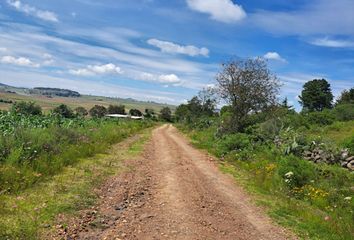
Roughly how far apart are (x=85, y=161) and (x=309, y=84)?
6574cm

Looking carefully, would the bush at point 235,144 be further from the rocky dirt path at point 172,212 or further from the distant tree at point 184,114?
the distant tree at point 184,114

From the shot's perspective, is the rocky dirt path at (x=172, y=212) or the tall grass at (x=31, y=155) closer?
the rocky dirt path at (x=172, y=212)

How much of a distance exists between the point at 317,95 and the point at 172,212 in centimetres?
6883

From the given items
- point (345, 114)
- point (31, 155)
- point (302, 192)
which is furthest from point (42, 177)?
point (345, 114)

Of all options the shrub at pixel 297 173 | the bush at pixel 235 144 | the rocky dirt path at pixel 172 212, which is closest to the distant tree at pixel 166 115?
the bush at pixel 235 144

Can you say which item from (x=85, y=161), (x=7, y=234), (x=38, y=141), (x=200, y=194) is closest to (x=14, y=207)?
(x=7, y=234)

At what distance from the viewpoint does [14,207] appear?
7.34 metres

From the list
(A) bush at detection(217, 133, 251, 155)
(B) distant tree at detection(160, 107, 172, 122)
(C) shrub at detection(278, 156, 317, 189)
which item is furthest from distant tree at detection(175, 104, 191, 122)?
(C) shrub at detection(278, 156, 317, 189)

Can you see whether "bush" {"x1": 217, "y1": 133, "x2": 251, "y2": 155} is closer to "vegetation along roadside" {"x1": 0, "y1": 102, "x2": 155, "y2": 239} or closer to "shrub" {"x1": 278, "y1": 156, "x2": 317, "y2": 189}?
"vegetation along roadside" {"x1": 0, "y1": 102, "x2": 155, "y2": 239}

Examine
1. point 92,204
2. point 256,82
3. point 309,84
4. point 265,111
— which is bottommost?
point 92,204

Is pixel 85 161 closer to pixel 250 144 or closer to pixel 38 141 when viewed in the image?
pixel 38 141

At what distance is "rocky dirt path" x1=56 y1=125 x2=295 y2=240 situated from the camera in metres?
6.82

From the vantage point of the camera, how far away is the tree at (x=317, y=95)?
71.3 metres

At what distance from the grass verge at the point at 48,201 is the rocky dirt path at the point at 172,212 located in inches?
15.8
